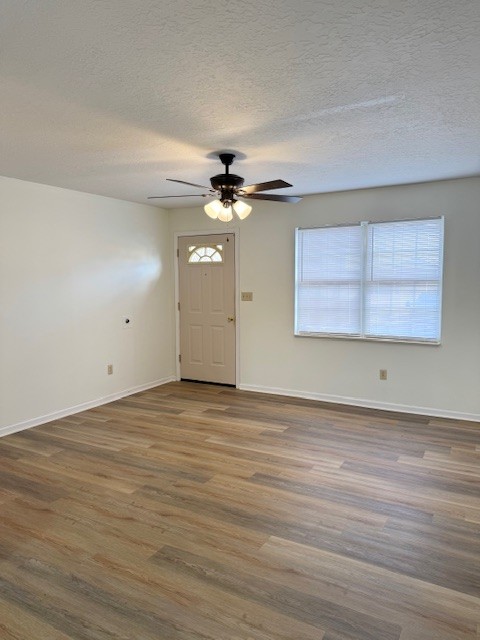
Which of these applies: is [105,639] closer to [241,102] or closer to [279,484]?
[279,484]

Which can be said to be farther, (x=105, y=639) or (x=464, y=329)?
(x=464, y=329)

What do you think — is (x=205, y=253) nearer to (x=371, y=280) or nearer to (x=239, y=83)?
(x=371, y=280)

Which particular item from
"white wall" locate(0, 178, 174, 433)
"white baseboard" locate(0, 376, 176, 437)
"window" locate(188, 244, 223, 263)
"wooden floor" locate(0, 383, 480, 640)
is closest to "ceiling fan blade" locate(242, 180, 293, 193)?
"wooden floor" locate(0, 383, 480, 640)

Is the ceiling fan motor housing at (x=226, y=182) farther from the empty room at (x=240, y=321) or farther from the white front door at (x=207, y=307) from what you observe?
the white front door at (x=207, y=307)

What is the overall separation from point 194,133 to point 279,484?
97.8 inches

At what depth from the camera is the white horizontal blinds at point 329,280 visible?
16.0ft

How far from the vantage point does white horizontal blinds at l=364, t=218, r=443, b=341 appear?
4465mm

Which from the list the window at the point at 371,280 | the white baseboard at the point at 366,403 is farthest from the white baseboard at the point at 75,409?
the window at the point at 371,280

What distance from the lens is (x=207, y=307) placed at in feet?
19.4

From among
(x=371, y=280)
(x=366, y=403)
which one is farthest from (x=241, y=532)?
(x=371, y=280)

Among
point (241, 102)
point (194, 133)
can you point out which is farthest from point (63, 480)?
point (241, 102)

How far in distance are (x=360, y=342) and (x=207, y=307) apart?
2.12m

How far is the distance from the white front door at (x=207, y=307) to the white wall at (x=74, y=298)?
30 cm

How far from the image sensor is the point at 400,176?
13.7 ft
